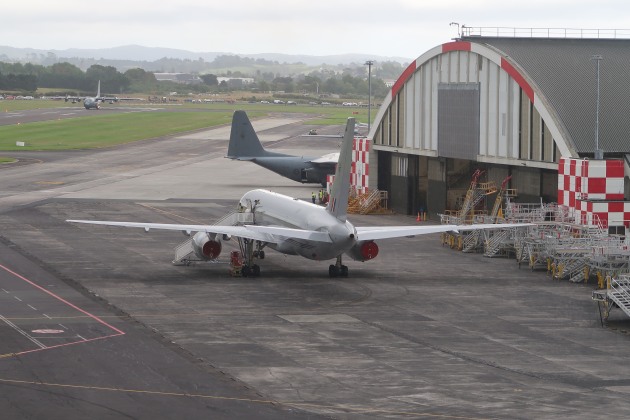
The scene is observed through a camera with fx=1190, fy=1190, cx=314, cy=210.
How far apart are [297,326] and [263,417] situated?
13908 millimetres

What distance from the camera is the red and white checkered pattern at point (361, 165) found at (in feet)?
311

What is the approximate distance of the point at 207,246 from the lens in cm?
6069

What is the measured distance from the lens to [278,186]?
116m

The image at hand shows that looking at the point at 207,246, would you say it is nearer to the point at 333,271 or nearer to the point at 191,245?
the point at 191,245

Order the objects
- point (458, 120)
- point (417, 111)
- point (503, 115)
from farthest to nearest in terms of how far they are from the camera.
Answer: point (417, 111) → point (458, 120) → point (503, 115)

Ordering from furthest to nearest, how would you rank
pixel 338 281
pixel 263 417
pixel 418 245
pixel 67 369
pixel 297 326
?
pixel 418 245 < pixel 338 281 < pixel 297 326 < pixel 67 369 < pixel 263 417

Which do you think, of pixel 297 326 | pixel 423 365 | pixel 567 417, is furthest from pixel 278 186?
pixel 567 417

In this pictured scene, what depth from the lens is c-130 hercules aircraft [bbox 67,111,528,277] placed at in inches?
2131

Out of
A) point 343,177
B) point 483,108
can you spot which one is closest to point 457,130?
point 483,108

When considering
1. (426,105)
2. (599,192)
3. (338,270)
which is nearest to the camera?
(338,270)

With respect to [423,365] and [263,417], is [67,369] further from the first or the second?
[423,365]

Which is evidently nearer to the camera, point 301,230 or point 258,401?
point 258,401

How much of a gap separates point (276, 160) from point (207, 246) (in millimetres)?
54310

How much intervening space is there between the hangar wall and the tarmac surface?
23.9 feet
